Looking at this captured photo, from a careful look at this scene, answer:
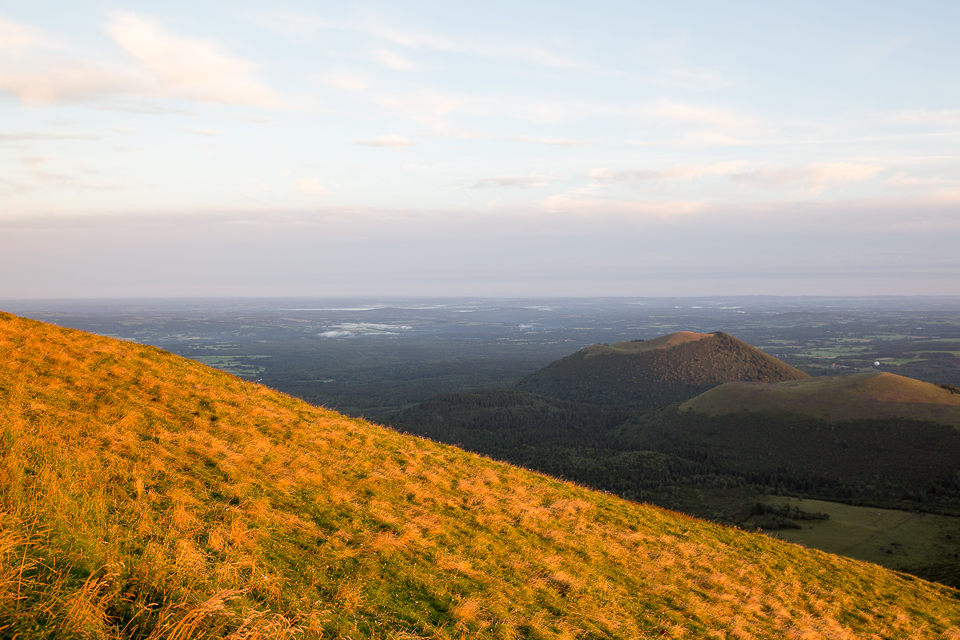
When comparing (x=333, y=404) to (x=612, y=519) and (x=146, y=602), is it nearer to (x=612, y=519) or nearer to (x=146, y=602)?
(x=612, y=519)

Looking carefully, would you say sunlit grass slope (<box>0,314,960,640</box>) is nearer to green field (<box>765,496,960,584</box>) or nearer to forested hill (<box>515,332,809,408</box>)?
green field (<box>765,496,960,584</box>)

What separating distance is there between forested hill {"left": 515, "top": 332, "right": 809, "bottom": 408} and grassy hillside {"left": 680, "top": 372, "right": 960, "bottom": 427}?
33.0 metres

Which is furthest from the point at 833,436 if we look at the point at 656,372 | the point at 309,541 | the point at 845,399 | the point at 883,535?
the point at 309,541

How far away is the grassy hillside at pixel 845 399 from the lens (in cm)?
8700

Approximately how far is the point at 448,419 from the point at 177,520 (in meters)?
Answer: 114

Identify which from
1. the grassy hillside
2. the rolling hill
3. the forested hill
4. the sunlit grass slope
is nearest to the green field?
the rolling hill

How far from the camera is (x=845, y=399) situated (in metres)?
95.2

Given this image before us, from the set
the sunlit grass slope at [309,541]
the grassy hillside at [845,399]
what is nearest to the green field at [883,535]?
the sunlit grass slope at [309,541]

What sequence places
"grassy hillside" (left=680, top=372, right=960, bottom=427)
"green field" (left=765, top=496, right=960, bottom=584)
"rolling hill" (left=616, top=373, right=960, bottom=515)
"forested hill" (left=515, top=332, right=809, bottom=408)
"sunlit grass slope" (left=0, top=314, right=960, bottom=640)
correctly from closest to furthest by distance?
"sunlit grass slope" (left=0, top=314, right=960, bottom=640) < "green field" (left=765, top=496, right=960, bottom=584) < "rolling hill" (left=616, top=373, right=960, bottom=515) < "grassy hillside" (left=680, top=372, right=960, bottom=427) < "forested hill" (left=515, top=332, right=809, bottom=408)

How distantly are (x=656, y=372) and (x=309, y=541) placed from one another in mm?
164845

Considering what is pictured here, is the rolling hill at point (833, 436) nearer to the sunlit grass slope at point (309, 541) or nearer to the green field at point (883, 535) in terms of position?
the green field at point (883, 535)

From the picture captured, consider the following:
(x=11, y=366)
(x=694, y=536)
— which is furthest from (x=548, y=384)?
(x=11, y=366)

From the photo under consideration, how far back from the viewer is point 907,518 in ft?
167

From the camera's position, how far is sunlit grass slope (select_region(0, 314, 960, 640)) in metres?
5.55
